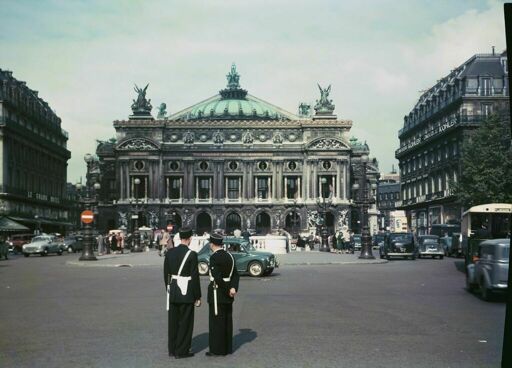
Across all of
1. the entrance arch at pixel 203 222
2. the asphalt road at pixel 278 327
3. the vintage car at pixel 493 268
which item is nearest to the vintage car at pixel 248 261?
the asphalt road at pixel 278 327

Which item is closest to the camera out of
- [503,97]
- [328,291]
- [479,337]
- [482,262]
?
[479,337]

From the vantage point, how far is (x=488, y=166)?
49.8 m

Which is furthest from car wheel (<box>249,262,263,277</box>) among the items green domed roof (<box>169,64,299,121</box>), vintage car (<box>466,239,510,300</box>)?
green domed roof (<box>169,64,299,121</box>)

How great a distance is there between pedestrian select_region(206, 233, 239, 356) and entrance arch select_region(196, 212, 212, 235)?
99277mm

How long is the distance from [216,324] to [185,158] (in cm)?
10011

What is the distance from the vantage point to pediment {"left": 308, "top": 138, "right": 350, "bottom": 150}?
108438 mm

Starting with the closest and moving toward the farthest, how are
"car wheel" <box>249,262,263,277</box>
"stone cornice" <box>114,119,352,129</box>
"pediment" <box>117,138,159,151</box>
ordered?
1. "car wheel" <box>249,262,263,277</box>
2. "pediment" <box>117,138,159,151</box>
3. "stone cornice" <box>114,119,352,129</box>

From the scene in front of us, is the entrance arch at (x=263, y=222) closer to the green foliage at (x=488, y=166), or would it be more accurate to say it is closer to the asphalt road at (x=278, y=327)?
the green foliage at (x=488, y=166)

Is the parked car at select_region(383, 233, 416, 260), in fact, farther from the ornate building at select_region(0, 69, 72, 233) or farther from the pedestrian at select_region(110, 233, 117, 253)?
the ornate building at select_region(0, 69, 72, 233)

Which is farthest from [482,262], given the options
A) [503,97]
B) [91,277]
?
[503,97]

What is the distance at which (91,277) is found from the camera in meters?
27.8

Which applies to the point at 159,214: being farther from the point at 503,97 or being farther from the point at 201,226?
the point at 503,97

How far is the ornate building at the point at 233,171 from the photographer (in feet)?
356

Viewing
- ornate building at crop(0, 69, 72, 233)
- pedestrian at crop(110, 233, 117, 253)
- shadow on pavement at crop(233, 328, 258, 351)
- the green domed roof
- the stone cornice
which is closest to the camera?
shadow on pavement at crop(233, 328, 258, 351)
